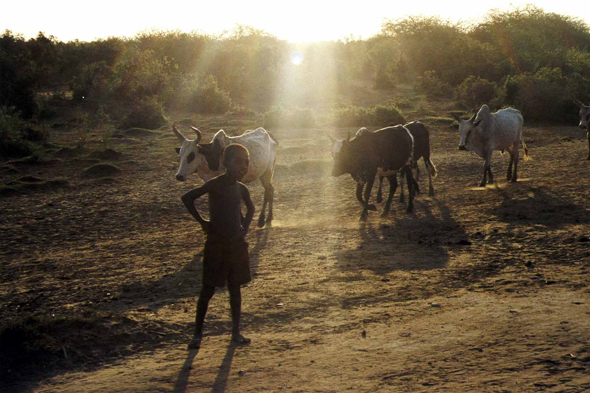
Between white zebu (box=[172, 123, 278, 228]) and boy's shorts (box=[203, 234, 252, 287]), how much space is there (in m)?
3.74

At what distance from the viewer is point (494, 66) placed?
33.2 meters

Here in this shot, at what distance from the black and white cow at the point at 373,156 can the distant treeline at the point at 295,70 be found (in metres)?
12.7

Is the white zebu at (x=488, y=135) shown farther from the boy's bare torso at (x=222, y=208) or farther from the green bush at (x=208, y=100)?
the green bush at (x=208, y=100)

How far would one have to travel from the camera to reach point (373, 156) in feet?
34.6

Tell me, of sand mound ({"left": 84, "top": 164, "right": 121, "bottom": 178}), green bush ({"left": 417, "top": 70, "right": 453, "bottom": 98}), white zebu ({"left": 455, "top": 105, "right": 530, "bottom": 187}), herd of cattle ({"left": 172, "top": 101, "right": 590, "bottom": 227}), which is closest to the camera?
herd of cattle ({"left": 172, "top": 101, "right": 590, "bottom": 227})

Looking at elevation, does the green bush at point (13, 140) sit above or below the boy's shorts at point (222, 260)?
below

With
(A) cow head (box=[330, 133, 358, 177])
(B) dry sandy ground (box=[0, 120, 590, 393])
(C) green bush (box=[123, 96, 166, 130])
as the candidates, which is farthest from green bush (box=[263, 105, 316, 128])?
(A) cow head (box=[330, 133, 358, 177])

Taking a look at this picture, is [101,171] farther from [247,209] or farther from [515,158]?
[247,209]

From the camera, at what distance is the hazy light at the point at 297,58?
123 ft

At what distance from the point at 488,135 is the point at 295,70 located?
23.5m

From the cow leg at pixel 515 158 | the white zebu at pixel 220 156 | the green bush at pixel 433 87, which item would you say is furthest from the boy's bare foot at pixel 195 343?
the green bush at pixel 433 87

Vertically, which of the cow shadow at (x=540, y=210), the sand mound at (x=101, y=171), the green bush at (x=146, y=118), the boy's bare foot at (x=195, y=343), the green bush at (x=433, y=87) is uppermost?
the green bush at (x=433, y=87)

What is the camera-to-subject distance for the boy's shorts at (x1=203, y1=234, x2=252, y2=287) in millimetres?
5344

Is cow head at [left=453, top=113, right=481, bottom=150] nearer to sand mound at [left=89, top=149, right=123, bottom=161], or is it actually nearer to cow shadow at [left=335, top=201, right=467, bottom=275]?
cow shadow at [left=335, top=201, right=467, bottom=275]
